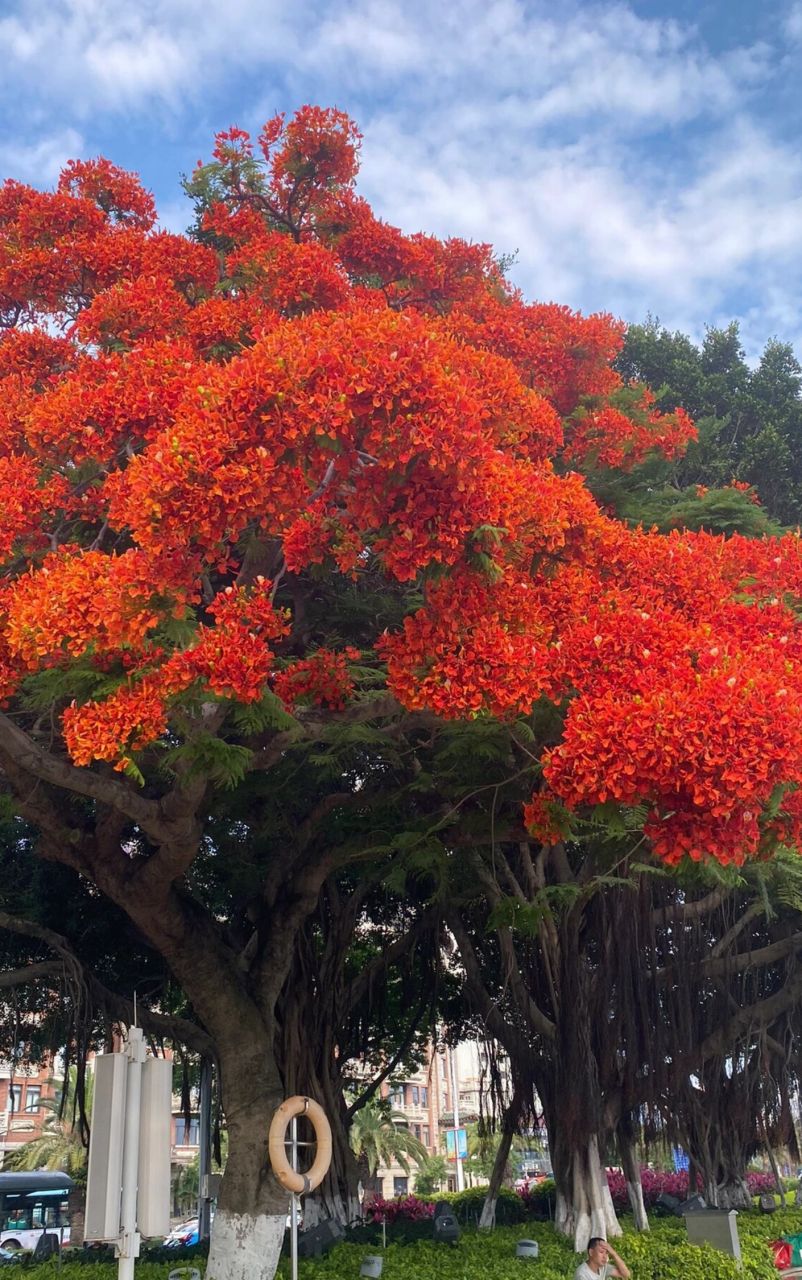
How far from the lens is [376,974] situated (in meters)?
11.7

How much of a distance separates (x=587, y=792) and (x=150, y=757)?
305 centimetres

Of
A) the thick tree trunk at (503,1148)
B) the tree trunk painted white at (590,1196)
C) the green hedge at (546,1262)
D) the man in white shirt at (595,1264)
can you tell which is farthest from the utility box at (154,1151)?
the thick tree trunk at (503,1148)

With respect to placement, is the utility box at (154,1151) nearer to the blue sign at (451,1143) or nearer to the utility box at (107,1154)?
the utility box at (107,1154)

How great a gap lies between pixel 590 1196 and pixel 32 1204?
16994 mm

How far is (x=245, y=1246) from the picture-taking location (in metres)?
7.52

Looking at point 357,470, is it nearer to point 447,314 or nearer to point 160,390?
point 160,390

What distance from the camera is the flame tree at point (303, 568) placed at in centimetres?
489

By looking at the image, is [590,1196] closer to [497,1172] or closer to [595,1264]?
[595,1264]

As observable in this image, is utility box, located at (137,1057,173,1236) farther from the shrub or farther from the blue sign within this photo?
the blue sign

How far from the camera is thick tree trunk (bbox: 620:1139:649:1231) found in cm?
1153

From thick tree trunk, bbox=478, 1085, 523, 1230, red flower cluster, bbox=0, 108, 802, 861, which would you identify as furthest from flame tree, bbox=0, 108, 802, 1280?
thick tree trunk, bbox=478, 1085, 523, 1230

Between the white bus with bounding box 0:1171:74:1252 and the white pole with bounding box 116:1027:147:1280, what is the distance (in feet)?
70.2

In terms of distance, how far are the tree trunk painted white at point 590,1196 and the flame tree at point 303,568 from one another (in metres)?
3.58

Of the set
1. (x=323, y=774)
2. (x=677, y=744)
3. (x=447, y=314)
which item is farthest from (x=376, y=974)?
(x=677, y=744)
